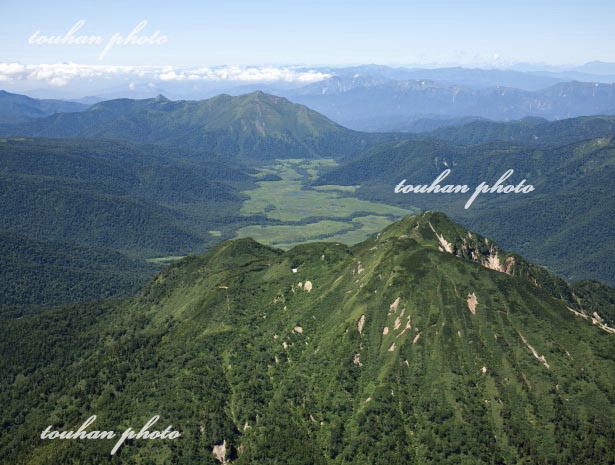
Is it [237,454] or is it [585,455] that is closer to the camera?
[585,455]

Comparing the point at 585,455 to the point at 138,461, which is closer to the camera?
the point at 585,455

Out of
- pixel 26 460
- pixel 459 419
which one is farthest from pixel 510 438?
pixel 26 460

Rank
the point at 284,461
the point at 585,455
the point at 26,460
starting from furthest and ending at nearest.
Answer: the point at 26,460 → the point at 284,461 → the point at 585,455

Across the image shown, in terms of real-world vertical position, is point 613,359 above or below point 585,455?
above

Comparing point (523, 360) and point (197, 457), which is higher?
point (523, 360)

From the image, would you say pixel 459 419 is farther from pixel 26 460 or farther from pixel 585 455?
pixel 26 460

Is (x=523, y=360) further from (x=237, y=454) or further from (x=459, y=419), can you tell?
(x=237, y=454)

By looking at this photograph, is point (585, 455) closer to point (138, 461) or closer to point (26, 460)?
point (138, 461)

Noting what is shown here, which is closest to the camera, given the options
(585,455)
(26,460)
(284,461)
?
(585,455)

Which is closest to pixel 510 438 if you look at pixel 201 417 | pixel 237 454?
pixel 237 454
